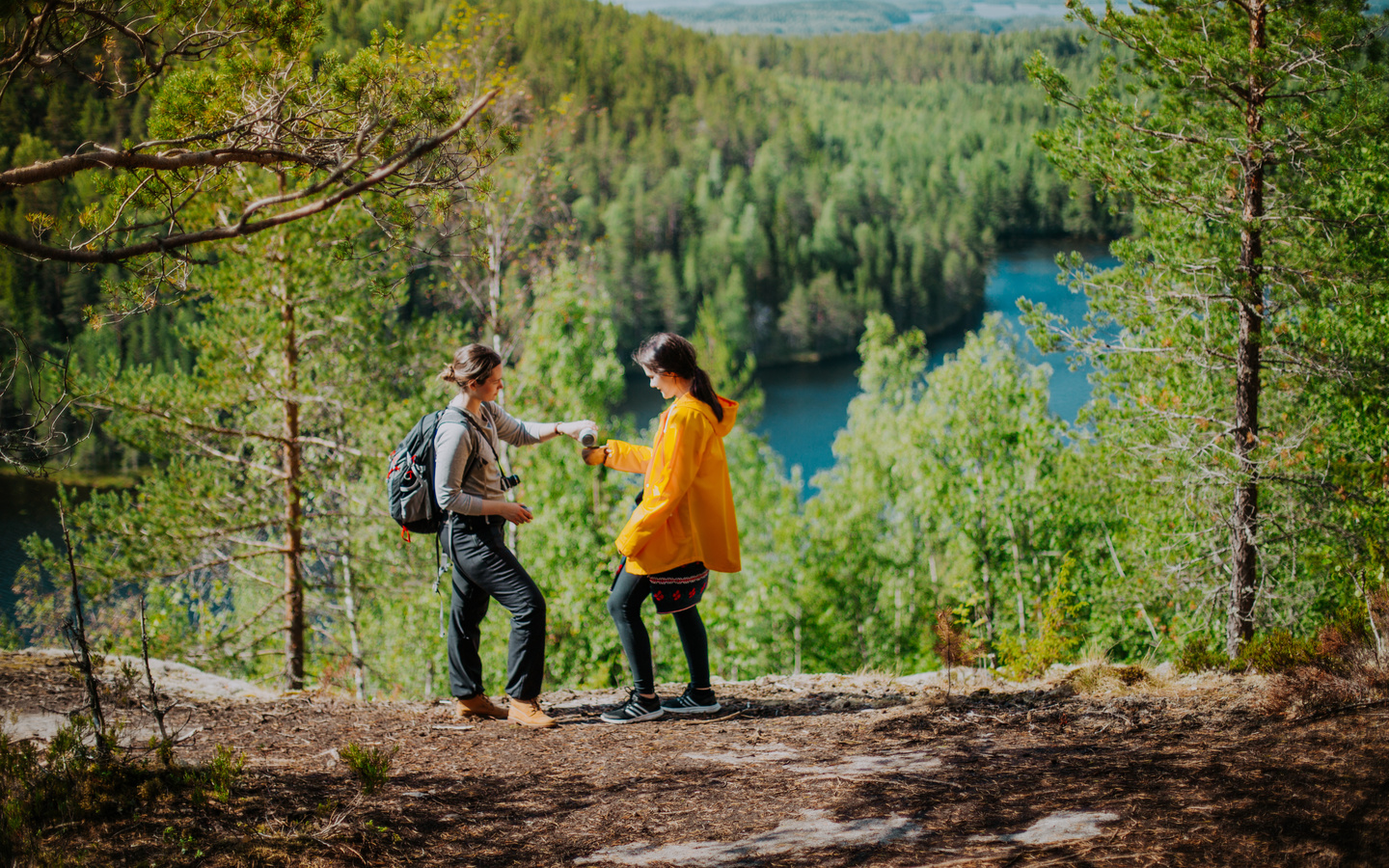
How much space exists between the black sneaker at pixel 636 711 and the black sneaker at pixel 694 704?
0.07 metres

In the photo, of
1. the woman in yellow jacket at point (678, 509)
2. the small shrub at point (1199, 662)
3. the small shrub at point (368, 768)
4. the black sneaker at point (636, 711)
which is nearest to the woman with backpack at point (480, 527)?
the black sneaker at point (636, 711)

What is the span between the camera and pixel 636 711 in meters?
4.53

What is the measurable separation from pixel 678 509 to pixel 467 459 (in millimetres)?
999

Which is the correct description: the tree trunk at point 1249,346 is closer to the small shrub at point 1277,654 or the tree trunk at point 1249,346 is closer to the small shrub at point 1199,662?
the small shrub at point 1199,662

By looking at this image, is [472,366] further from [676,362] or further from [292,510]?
[292,510]

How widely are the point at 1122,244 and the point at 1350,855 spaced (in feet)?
23.1

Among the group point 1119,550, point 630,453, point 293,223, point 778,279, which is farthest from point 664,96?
point 630,453

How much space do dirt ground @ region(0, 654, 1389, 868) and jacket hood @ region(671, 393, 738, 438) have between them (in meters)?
1.43

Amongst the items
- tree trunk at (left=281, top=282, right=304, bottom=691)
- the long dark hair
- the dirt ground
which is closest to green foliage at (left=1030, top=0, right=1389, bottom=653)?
the dirt ground

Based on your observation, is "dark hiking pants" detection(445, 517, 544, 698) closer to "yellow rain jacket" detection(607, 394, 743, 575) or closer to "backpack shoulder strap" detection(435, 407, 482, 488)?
"backpack shoulder strap" detection(435, 407, 482, 488)

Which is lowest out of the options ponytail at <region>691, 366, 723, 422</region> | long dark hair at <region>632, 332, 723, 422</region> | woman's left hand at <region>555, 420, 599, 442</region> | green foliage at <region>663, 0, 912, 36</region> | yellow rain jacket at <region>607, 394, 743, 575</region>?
yellow rain jacket at <region>607, 394, 743, 575</region>

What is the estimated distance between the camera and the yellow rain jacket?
4.09m

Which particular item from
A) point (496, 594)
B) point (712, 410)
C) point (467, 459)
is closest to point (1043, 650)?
point (712, 410)

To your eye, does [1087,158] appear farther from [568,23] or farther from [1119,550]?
[568,23]
